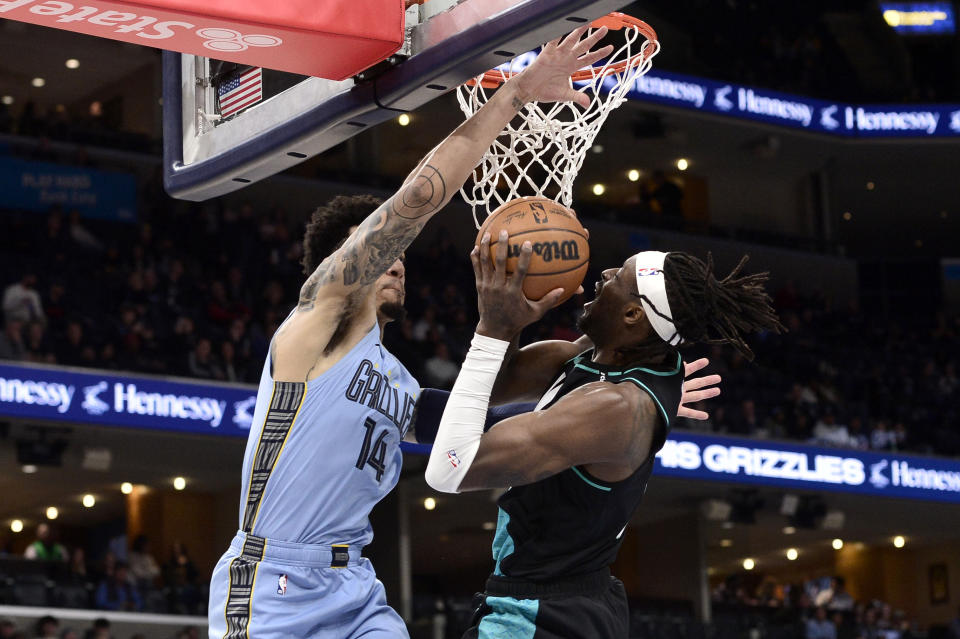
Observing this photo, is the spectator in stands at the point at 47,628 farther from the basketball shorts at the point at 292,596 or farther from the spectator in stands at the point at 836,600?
the spectator in stands at the point at 836,600

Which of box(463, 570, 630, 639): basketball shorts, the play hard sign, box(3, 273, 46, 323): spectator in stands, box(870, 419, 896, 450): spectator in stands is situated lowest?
box(463, 570, 630, 639): basketball shorts

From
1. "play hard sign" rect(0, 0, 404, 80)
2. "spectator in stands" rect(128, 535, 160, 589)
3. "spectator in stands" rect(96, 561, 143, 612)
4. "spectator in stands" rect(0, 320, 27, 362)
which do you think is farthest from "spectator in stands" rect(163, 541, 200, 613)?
"play hard sign" rect(0, 0, 404, 80)

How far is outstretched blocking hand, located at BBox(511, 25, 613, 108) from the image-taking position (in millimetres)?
3854

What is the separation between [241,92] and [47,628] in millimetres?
8708

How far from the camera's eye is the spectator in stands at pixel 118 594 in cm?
1342

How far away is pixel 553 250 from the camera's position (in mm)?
3791

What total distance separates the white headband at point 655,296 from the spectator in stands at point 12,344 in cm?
1062

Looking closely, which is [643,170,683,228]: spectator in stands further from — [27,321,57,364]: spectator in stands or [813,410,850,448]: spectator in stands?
[27,321,57,364]: spectator in stands

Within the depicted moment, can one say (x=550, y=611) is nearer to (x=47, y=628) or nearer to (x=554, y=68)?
(x=554, y=68)

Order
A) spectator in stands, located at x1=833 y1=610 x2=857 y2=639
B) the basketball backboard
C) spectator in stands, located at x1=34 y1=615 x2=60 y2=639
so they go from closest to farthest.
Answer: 1. the basketball backboard
2. spectator in stands, located at x1=34 y1=615 x2=60 y2=639
3. spectator in stands, located at x1=833 y1=610 x2=857 y2=639

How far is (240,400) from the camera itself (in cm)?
1424

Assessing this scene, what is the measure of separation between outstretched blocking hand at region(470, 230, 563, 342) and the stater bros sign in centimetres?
1257

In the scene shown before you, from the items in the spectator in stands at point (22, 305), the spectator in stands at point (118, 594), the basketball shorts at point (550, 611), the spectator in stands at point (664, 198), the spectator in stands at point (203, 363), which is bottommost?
the basketball shorts at point (550, 611)

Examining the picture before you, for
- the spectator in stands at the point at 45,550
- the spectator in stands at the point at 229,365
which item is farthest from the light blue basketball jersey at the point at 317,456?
the spectator in stands at the point at 45,550
